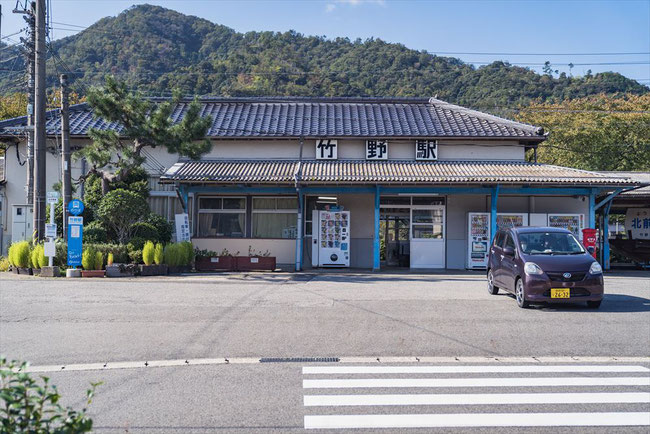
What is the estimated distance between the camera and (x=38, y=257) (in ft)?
55.8

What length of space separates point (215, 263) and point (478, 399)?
566 inches

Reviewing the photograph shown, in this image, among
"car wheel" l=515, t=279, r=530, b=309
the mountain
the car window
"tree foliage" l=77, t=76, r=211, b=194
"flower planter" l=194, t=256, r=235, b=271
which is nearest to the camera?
"car wheel" l=515, t=279, r=530, b=309

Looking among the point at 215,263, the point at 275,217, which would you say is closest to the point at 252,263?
the point at 215,263

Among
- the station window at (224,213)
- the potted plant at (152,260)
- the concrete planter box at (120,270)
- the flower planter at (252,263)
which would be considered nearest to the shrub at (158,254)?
the potted plant at (152,260)

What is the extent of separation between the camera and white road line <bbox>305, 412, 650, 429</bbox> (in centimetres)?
509

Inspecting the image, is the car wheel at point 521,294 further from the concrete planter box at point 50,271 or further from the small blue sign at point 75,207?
the concrete planter box at point 50,271

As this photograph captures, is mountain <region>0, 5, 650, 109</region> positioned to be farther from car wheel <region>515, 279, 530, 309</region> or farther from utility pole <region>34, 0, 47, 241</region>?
car wheel <region>515, 279, 530, 309</region>

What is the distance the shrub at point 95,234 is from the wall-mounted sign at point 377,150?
1024 centimetres

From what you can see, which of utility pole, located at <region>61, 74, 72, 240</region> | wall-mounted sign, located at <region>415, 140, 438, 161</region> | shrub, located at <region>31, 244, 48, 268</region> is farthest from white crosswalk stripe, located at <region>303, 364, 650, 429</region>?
wall-mounted sign, located at <region>415, 140, 438, 161</region>

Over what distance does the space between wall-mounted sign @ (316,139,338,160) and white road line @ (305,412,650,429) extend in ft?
58.0

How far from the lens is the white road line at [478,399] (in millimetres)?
5715

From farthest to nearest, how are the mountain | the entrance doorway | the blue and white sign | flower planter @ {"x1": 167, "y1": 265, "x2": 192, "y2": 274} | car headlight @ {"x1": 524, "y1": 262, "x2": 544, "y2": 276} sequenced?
the mountain → the entrance doorway → flower planter @ {"x1": 167, "y1": 265, "x2": 192, "y2": 274} → the blue and white sign → car headlight @ {"x1": 524, "y1": 262, "x2": 544, "y2": 276}

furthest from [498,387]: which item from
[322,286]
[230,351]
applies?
[322,286]

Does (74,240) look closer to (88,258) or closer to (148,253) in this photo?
(88,258)
